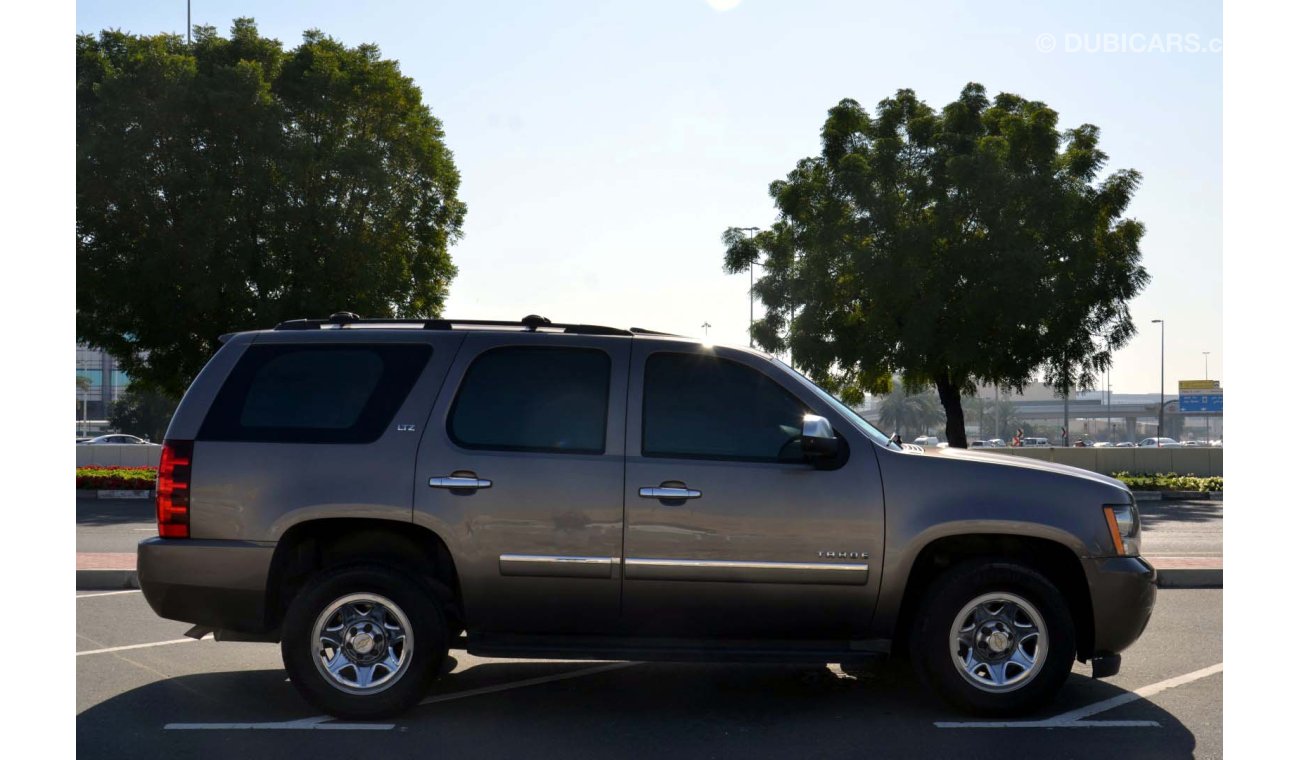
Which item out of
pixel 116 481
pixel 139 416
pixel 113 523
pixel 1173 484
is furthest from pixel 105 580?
pixel 139 416

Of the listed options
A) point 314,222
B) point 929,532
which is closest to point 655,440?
point 929,532

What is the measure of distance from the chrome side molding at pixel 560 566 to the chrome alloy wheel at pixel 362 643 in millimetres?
646

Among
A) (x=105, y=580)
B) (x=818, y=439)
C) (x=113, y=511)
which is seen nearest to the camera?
(x=818, y=439)

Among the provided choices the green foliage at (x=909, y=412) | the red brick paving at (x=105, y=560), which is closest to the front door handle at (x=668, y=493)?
the red brick paving at (x=105, y=560)

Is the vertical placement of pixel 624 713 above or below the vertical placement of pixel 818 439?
below

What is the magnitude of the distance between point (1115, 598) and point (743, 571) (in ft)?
6.40

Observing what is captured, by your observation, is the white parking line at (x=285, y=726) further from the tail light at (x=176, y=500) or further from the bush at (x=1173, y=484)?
the bush at (x=1173, y=484)

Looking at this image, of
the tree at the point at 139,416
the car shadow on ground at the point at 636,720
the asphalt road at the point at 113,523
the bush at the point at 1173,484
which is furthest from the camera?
the tree at the point at 139,416

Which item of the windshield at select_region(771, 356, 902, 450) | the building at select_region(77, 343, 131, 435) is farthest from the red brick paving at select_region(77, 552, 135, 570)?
the building at select_region(77, 343, 131, 435)

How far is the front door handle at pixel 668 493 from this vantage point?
19.7 feet

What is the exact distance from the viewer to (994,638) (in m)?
6.10

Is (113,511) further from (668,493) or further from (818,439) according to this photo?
(818,439)

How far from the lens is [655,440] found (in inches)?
241

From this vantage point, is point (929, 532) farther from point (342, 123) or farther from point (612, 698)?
point (342, 123)
